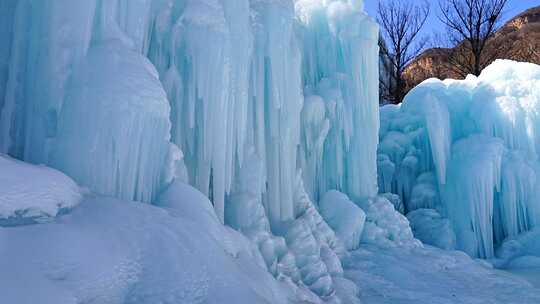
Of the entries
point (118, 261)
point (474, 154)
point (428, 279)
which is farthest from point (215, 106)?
point (474, 154)

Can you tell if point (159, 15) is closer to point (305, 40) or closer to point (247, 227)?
point (247, 227)

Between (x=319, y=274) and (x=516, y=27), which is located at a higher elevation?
(x=516, y=27)

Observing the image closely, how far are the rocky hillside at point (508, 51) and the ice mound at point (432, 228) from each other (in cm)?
1351

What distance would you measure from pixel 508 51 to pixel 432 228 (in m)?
17.1

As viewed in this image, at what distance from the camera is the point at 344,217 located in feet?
27.5

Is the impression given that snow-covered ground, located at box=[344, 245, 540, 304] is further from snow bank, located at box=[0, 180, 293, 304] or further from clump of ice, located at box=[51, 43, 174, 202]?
clump of ice, located at box=[51, 43, 174, 202]

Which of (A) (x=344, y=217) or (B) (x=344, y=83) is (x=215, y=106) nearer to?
(A) (x=344, y=217)

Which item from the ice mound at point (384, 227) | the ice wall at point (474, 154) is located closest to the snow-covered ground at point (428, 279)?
the ice mound at point (384, 227)

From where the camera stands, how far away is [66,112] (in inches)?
163

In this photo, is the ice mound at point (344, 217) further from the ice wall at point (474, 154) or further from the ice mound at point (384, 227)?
the ice wall at point (474, 154)

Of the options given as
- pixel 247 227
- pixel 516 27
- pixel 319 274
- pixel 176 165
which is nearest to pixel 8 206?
pixel 176 165

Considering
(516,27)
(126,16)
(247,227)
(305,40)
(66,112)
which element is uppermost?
(516,27)

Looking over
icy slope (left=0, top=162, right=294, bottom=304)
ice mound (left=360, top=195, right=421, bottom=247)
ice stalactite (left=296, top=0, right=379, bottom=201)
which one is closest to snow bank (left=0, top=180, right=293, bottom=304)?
icy slope (left=0, top=162, right=294, bottom=304)

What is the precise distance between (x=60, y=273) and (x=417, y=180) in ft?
34.5
